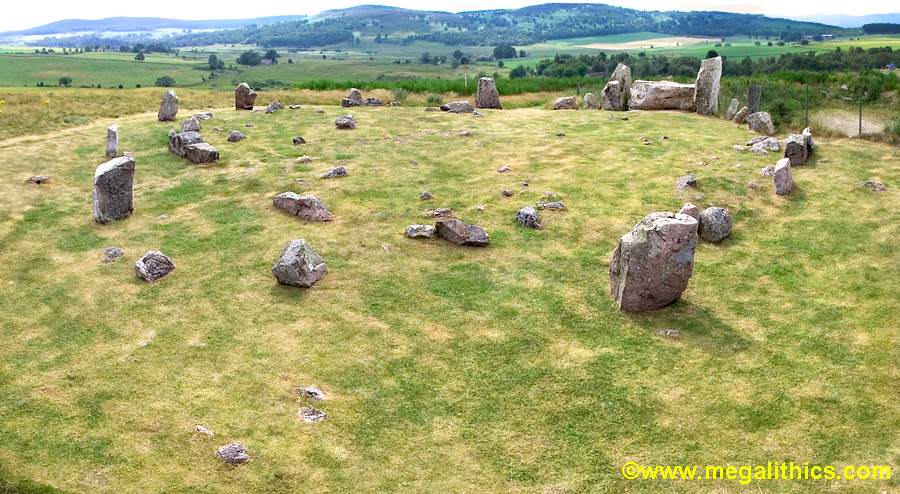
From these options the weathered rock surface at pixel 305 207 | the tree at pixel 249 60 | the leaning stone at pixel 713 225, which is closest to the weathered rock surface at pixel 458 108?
the weathered rock surface at pixel 305 207

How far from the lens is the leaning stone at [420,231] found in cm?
1772

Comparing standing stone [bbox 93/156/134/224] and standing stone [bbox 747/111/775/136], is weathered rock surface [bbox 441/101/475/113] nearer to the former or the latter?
standing stone [bbox 747/111/775/136]

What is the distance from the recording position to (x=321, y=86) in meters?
48.3

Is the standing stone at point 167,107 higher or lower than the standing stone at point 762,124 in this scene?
higher

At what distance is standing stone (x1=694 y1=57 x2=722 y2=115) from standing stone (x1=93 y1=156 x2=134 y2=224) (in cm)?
2610

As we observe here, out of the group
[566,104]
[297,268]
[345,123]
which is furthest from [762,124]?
[297,268]

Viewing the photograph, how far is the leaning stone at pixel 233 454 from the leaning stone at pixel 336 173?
13903 mm

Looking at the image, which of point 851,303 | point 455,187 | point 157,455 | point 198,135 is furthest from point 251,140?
point 851,303

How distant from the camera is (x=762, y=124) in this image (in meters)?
28.9

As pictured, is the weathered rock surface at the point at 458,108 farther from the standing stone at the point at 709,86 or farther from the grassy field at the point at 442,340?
the grassy field at the point at 442,340

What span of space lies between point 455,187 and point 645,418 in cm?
1231

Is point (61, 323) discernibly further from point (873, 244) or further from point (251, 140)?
point (873, 244)

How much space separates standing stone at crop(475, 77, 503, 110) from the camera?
126ft

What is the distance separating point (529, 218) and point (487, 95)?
21.1 meters
